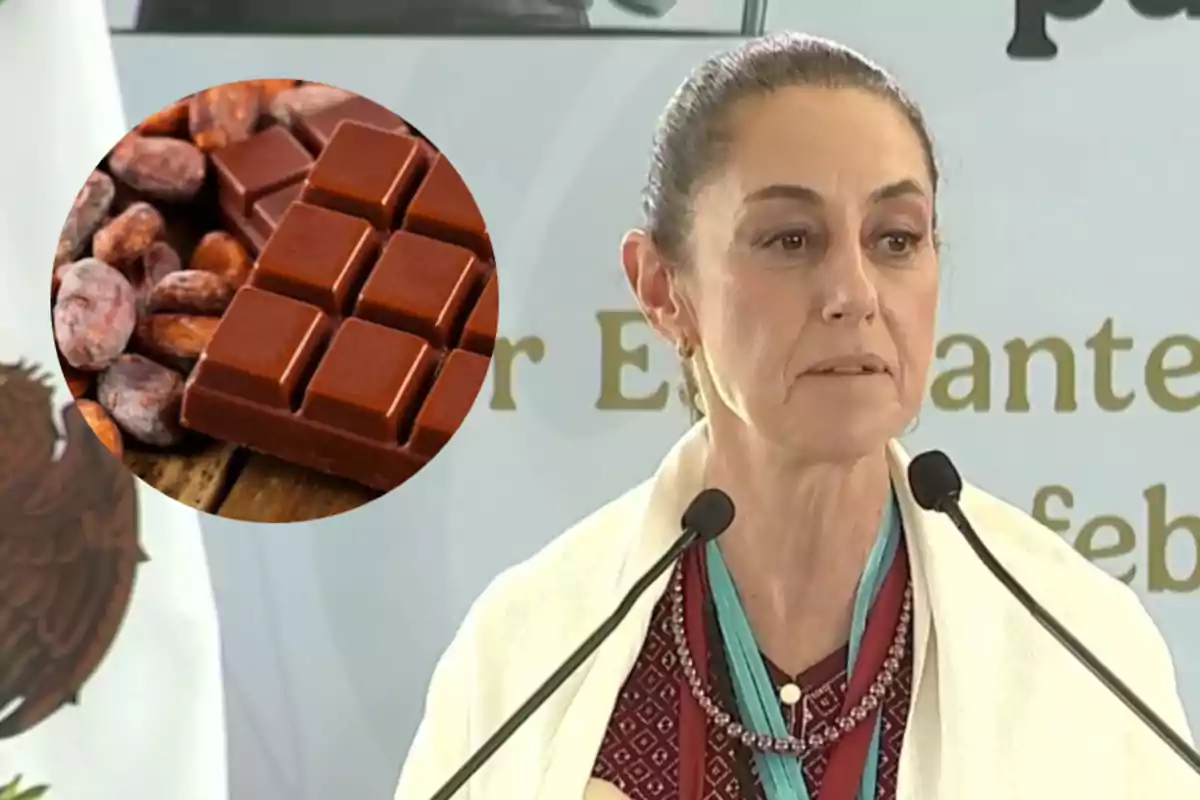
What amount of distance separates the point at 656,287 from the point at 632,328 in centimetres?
8

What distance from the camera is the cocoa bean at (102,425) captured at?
0.98 meters

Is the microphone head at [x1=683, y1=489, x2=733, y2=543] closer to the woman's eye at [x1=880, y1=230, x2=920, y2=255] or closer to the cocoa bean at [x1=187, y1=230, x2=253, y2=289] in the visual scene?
the woman's eye at [x1=880, y1=230, x2=920, y2=255]

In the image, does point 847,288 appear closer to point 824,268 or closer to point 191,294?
point 824,268

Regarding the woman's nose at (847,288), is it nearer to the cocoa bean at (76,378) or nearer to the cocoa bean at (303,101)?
the cocoa bean at (303,101)

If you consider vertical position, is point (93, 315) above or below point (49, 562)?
above

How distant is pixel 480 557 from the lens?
3.22 feet

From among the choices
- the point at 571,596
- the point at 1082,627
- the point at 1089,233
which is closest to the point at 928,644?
the point at 1082,627

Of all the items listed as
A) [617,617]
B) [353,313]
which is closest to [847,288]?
[617,617]

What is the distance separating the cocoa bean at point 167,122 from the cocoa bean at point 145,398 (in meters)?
0.18

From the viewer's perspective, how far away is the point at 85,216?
3.24 feet

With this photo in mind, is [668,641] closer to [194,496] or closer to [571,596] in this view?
[571,596]

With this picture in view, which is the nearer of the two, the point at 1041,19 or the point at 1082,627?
the point at 1082,627

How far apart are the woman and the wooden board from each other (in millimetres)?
191

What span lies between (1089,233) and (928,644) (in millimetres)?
359
